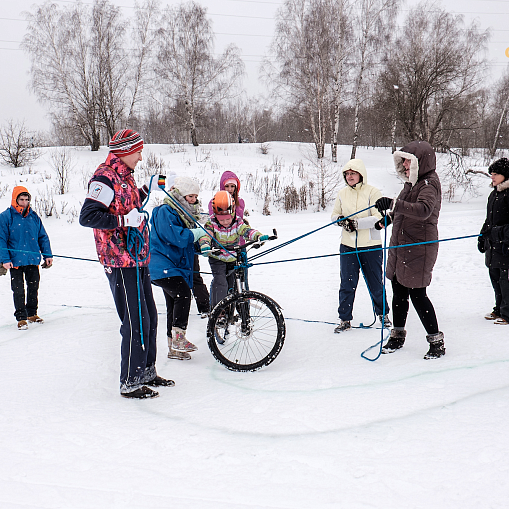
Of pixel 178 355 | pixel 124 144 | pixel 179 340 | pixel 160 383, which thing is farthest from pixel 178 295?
pixel 124 144

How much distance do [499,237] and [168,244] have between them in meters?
3.18

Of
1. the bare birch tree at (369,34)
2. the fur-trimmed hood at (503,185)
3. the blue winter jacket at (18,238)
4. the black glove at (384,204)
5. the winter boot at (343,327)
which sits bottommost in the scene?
the winter boot at (343,327)

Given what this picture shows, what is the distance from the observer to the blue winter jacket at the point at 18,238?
16.0 ft

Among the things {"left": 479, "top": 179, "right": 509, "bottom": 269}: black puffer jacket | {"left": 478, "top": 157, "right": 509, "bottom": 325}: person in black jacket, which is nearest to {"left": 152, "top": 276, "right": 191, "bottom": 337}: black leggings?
{"left": 478, "top": 157, "right": 509, "bottom": 325}: person in black jacket

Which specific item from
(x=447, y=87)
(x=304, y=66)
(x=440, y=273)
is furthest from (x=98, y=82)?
(x=440, y=273)

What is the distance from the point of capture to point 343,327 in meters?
4.32

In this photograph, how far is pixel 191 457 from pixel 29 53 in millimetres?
23894

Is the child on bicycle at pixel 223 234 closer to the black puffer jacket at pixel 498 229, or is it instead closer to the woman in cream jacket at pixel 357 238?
the woman in cream jacket at pixel 357 238

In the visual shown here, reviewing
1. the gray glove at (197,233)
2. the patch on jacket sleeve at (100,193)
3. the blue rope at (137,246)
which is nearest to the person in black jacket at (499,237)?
the gray glove at (197,233)

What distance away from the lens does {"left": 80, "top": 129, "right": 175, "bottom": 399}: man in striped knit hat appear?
2.74 m

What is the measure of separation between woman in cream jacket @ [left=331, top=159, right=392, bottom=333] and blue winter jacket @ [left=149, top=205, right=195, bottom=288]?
154 cm

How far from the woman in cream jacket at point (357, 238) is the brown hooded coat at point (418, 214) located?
642 mm

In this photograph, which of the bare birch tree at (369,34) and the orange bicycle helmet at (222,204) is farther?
the bare birch tree at (369,34)

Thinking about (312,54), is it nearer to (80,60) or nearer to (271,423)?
(80,60)
